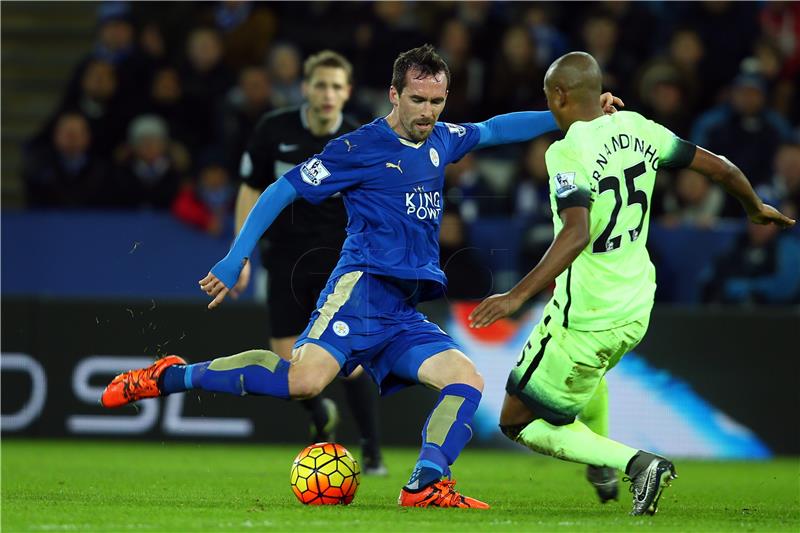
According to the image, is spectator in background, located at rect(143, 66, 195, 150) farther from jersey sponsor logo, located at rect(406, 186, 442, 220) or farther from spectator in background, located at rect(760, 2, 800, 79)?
jersey sponsor logo, located at rect(406, 186, 442, 220)

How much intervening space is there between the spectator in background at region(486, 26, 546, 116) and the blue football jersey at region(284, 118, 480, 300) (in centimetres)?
633

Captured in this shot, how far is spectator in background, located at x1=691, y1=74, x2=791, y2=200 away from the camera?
39.5 ft

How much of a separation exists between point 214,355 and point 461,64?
3.98 meters

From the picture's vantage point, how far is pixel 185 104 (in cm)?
1388

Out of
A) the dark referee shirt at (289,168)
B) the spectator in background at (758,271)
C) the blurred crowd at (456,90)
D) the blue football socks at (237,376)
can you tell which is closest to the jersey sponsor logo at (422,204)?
the blue football socks at (237,376)

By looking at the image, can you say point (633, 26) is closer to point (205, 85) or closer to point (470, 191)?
point (470, 191)

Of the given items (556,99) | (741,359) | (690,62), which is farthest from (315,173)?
(690,62)

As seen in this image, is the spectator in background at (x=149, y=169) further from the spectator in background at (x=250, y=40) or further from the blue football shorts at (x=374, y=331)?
the blue football shorts at (x=374, y=331)

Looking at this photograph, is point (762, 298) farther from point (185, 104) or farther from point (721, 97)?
point (185, 104)

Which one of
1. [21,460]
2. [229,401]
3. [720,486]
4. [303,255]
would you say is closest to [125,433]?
[229,401]

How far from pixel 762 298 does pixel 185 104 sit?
6106mm

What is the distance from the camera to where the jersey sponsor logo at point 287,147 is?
8.36 m

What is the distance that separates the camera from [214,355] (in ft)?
36.9

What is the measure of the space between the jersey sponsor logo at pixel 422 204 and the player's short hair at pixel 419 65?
492 mm
